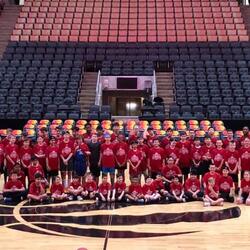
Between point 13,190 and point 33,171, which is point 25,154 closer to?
point 33,171

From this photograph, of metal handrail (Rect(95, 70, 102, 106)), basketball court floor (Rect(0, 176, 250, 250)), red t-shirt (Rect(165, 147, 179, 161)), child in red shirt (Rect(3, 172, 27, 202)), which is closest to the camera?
basketball court floor (Rect(0, 176, 250, 250))

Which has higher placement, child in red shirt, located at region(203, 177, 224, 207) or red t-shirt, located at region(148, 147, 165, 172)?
red t-shirt, located at region(148, 147, 165, 172)

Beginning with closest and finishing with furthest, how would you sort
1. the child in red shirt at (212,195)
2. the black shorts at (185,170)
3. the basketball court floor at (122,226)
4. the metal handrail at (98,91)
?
1. the basketball court floor at (122,226)
2. the child in red shirt at (212,195)
3. the black shorts at (185,170)
4. the metal handrail at (98,91)

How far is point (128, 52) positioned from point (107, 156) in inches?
360

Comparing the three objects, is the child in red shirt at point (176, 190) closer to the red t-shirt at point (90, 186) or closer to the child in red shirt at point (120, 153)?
the child in red shirt at point (120, 153)

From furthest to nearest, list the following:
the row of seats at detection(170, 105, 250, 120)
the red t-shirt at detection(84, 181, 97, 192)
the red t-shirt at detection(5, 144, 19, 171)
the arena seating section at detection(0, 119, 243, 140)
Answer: the row of seats at detection(170, 105, 250, 120) → the arena seating section at detection(0, 119, 243, 140) → the red t-shirt at detection(5, 144, 19, 171) → the red t-shirt at detection(84, 181, 97, 192)

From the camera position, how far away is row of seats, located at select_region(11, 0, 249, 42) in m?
16.5

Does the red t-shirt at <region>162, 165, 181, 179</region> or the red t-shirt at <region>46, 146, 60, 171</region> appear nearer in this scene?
the red t-shirt at <region>162, 165, 181, 179</region>

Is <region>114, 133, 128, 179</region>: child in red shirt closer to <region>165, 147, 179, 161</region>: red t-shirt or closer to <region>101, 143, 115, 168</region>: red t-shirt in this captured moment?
<region>101, 143, 115, 168</region>: red t-shirt

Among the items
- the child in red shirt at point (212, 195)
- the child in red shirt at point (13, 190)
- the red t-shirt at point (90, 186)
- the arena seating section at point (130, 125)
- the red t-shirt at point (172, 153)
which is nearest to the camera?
the child in red shirt at point (212, 195)

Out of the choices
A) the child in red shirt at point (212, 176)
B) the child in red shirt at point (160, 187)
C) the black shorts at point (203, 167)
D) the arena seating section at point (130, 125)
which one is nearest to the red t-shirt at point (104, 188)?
the child in red shirt at point (160, 187)

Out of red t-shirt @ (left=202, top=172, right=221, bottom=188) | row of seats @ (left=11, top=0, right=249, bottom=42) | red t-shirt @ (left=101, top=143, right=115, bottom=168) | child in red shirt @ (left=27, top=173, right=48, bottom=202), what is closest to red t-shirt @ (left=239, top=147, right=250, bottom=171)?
red t-shirt @ (left=202, top=172, right=221, bottom=188)

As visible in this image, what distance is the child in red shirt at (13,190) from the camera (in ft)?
21.9

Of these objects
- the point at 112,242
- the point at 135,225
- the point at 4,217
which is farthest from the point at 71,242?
the point at 4,217
